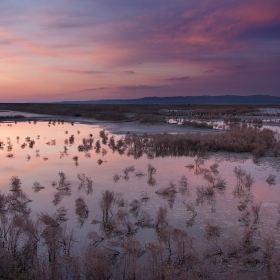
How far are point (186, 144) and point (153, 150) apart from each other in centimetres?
237

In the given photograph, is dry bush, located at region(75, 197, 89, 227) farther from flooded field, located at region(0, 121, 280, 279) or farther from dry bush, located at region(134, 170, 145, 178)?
dry bush, located at region(134, 170, 145, 178)

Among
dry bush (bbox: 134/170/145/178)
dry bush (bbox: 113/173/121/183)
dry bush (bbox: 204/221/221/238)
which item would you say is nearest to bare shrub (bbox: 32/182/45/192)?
dry bush (bbox: 113/173/121/183)

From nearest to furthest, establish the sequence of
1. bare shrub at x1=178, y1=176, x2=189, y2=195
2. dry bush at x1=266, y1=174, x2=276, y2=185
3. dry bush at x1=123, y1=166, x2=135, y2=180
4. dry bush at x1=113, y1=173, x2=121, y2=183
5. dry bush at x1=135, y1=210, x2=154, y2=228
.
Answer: dry bush at x1=135, y1=210, x2=154, y2=228, bare shrub at x1=178, y1=176, x2=189, y2=195, dry bush at x1=266, y1=174, x2=276, y2=185, dry bush at x1=113, y1=173, x2=121, y2=183, dry bush at x1=123, y1=166, x2=135, y2=180

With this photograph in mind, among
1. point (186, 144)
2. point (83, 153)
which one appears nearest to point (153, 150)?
point (186, 144)

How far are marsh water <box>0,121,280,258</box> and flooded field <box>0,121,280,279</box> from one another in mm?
28

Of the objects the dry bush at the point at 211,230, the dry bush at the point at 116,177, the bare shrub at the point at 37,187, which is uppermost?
the dry bush at the point at 116,177

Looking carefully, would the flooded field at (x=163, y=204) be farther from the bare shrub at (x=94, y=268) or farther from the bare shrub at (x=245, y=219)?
the bare shrub at (x=94, y=268)

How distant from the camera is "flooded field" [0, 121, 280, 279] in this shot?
6.98 m

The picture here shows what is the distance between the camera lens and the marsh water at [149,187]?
339 inches

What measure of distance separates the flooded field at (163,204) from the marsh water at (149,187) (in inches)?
1.1

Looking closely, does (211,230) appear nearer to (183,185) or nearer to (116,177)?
(183,185)

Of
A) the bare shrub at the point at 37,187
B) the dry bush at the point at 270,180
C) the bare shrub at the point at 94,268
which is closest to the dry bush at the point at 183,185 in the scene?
the dry bush at the point at 270,180

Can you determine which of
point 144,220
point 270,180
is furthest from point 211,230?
point 270,180

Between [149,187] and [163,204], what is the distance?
77.2 inches
